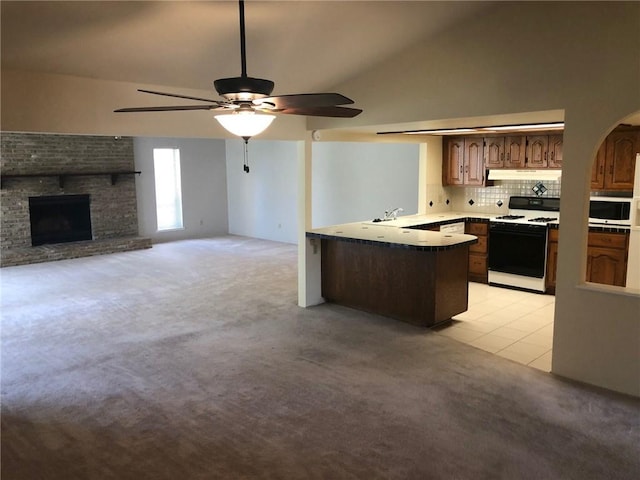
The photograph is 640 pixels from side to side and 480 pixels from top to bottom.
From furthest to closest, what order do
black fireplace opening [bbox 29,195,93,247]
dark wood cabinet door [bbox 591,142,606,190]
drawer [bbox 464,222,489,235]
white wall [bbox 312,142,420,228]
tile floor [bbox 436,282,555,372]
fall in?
black fireplace opening [bbox 29,195,93,247], white wall [bbox 312,142,420,228], drawer [bbox 464,222,489,235], dark wood cabinet door [bbox 591,142,606,190], tile floor [bbox 436,282,555,372]

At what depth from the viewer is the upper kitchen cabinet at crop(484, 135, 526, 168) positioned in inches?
264

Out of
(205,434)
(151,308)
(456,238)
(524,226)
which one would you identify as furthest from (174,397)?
(524,226)

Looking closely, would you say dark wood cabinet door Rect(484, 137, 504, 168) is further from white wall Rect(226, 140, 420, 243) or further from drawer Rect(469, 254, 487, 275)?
drawer Rect(469, 254, 487, 275)

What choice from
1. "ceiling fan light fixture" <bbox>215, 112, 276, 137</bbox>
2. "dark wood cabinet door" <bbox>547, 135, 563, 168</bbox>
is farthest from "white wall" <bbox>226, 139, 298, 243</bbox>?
"ceiling fan light fixture" <bbox>215, 112, 276, 137</bbox>

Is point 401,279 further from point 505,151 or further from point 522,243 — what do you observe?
point 505,151

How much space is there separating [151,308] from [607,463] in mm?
4786

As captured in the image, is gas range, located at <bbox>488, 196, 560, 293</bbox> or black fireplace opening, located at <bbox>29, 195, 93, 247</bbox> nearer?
gas range, located at <bbox>488, 196, 560, 293</bbox>

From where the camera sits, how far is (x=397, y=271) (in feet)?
17.7

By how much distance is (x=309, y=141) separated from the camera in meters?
5.86

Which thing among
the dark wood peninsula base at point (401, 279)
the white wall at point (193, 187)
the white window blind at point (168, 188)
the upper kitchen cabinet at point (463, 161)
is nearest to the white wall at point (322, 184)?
the white wall at point (193, 187)

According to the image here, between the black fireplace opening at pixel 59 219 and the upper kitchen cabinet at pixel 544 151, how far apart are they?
7740mm

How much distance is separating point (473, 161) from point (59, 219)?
7374mm

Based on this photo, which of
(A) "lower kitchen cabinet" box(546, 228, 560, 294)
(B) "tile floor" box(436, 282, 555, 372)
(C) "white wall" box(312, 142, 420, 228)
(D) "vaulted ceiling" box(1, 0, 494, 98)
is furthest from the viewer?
(C) "white wall" box(312, 142, 420, 228)

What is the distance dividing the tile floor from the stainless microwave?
110 cm
